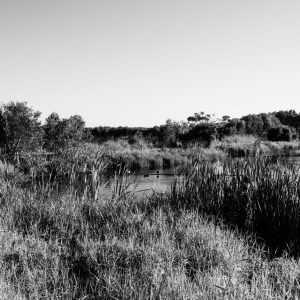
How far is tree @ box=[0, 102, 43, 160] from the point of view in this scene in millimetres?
15870

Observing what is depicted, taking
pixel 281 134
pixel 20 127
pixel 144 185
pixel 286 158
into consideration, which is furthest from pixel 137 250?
pixel 281 134

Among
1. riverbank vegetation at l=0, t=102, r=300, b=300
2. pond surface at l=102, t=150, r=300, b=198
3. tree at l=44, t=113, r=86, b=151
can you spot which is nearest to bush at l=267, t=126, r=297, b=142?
pond surface at l=102, t=150, r=300, b=198

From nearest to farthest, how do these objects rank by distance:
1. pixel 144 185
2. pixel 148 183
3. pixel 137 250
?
pixel 137 250, pixel 144 185, pixel 148 183

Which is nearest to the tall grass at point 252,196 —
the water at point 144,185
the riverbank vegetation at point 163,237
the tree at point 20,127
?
the riverbank vegetation at point 163,237

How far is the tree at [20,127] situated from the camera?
1587cm

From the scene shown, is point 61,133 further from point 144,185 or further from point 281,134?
point 281,134

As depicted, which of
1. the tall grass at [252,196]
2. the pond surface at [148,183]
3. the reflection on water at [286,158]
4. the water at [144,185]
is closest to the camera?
the tall grass at [252,196]

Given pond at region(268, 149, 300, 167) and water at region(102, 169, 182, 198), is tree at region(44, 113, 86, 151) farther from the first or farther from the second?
pond at region(268, 149, 300, 167)

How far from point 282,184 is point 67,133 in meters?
12.3

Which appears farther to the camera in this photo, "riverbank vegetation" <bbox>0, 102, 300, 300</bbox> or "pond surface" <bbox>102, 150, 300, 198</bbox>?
"pond surface" <bbox>102, 150, 300, 198</bbox>

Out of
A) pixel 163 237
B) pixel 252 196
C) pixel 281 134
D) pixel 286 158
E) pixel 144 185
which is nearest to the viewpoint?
pixel 163 237

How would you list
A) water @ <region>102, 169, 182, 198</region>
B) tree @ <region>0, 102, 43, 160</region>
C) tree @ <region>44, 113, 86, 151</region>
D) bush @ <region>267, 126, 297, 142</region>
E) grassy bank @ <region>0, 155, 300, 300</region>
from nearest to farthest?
1. grassy bank @ <region>0, 155, 300, 300</region>
2. water @ <region>102, 169, 182, 198</region>
3. tree @ <region>0, 102, 43, 160</region>
4. tree @ <region>44, 113, 86, 151</region>
5. bush @ <region>267, 126, 297, 142</region>

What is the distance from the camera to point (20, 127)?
16156 mm

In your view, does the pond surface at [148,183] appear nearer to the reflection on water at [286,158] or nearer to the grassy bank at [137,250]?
the reflection on water at [286,158]
